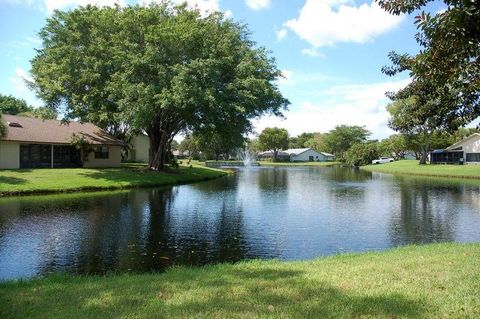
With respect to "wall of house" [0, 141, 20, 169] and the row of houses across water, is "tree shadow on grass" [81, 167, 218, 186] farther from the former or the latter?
"wall of house" [0, 141, 20, 169]

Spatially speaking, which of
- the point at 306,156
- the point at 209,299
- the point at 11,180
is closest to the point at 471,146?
the point at 306,156

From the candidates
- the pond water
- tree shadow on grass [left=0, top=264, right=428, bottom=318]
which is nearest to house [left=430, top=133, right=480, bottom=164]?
the pond water

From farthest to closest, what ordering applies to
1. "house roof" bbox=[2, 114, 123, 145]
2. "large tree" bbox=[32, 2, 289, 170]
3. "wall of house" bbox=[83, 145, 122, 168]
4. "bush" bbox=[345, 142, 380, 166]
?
"bush" bbox=[345, 142, 380, 166] < "wall of house" bbox=[83, 145, 122, 168] < "house roof" bbox=[2, 114, 123, 145] < "large tree" bbox=[32, 2, 289, 170]

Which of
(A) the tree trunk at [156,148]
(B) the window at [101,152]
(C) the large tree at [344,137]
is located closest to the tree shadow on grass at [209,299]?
(A) the tree trunk at [156,148]

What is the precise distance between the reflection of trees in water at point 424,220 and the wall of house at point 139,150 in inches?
1642

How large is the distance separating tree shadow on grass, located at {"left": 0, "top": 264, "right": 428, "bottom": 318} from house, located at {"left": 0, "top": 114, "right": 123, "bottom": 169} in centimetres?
3424

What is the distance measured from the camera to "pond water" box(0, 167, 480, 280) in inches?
516

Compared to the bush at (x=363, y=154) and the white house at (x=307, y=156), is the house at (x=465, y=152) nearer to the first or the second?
the bush at (x=363, y=154)

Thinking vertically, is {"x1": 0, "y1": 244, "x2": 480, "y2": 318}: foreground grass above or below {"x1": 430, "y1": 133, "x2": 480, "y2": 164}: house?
below

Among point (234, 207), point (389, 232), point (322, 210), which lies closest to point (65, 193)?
point (234, 207)

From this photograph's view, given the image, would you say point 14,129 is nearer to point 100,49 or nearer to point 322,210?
point 100,49

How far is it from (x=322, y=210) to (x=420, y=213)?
17.2 ft

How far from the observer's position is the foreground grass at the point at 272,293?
6.19m

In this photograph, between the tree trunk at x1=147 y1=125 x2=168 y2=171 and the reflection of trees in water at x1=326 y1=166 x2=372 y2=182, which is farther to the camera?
the reflection of trees in water at x1=326 y1=166 x2=372 y2=182
